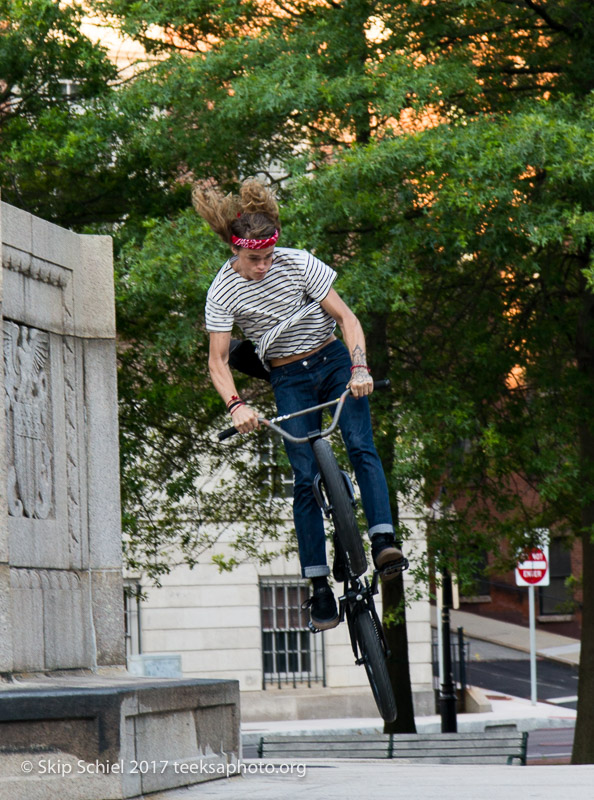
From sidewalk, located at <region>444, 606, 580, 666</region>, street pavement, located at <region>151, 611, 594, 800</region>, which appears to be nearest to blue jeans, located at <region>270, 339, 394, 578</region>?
street pavement, located at <region>151, 611, 594, 800</region>

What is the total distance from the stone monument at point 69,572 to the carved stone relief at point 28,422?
0.01 metres

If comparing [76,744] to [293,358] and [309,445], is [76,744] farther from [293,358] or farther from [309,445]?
[293,358]

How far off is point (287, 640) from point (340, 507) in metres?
20.7

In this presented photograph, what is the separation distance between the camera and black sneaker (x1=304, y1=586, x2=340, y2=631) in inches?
254

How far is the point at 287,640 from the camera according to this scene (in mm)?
26266

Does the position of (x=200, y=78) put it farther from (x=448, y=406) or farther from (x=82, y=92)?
(x=448, y=406)

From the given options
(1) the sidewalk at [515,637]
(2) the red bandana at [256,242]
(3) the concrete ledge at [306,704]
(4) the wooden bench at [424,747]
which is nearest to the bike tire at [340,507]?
(2) the red bandana at [256,242]

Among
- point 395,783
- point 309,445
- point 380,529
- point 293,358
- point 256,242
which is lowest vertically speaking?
point 395,783

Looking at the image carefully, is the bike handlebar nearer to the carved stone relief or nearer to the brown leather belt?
the brown leather belt

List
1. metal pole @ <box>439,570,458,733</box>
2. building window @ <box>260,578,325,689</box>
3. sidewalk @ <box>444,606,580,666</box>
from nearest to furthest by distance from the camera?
metal pole @ <box>439,570,458,733</box> → building window @ <box>260,578,325,689</box> → sidewalk @ <box>444,606,580,666</box>

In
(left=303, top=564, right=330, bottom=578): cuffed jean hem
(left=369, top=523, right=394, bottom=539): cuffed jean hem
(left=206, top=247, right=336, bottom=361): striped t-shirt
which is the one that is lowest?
(left=303, top=564, right=330, bottom=578): cuffed jean hem

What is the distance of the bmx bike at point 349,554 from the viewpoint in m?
6.14

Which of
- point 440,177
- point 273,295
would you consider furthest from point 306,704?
point 273,295

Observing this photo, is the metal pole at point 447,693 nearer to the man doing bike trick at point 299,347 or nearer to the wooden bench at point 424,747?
the wooden bench at point 424,747
